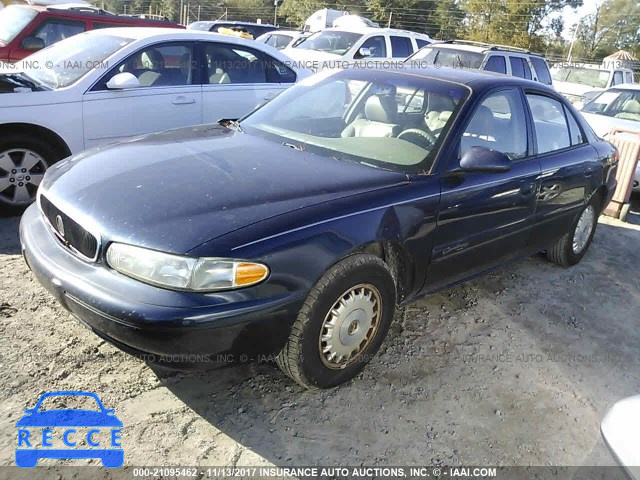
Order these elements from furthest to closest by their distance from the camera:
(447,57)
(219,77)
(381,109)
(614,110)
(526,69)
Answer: (526,69) → (447,57) → (614,110) → (219,77) → (381,109)

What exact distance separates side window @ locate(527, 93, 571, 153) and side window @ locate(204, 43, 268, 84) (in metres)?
3.18

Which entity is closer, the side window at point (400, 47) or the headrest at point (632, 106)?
the headrest at point (632, 106)

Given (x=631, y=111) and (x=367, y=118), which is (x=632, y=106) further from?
(x=367, y=118)

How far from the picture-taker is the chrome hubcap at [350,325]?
274 cm

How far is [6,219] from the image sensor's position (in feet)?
15.2

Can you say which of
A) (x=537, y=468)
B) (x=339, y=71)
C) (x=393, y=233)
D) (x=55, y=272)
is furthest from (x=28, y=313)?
(x=537, y=468)

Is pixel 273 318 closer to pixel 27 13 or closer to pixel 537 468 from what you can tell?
pixel 537 468

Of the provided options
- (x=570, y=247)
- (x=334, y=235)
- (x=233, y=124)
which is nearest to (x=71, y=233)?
(x=334, y=235)

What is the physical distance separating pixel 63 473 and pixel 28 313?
4.36 ft

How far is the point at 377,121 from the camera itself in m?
3.54

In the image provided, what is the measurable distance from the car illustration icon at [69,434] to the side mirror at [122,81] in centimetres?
313

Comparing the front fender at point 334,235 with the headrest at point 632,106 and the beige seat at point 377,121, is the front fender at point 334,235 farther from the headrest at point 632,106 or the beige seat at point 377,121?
the headrest at point 632,106

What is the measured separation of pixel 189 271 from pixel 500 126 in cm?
242

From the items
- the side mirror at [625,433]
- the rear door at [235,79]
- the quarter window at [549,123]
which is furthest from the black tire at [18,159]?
the side mirror at [625,433]
